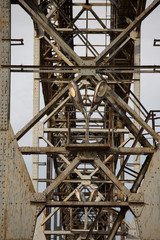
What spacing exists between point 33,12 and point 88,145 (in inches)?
156

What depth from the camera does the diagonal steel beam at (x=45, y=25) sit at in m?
20.7

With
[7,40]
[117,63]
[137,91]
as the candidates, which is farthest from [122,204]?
[117,63]

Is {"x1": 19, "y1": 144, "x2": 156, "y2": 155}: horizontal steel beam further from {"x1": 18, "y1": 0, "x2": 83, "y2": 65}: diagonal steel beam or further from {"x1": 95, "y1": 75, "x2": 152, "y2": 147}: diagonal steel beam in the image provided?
{"x1": 18, "y1": 0, "x2": 83, "y2": 65}: diagonal steel beam

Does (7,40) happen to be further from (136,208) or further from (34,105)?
(34,105)

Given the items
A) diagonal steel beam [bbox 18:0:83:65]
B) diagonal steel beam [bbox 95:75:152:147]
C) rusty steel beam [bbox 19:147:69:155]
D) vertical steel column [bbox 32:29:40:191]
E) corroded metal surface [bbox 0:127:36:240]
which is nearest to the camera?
corroded metal surface [bbox 0:127:36:240]

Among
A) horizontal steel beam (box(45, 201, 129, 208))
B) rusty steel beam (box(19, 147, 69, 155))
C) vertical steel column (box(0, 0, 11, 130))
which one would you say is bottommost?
horizontal steel beam (box(45, 201, 129, 208))

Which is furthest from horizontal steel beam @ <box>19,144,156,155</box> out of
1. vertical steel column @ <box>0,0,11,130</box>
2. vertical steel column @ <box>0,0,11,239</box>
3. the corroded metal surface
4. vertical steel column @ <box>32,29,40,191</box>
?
vertical steel column @ <box>32,29,40,191</box>

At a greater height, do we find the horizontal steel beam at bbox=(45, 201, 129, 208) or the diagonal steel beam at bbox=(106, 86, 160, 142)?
the diagonal steel beam at bbox=(106, 86, 160, 142)

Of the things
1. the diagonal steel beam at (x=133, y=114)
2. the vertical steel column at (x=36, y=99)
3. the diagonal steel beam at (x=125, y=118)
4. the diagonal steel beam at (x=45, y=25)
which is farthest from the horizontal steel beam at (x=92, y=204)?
the vertical steel column at (x=36, y=99)

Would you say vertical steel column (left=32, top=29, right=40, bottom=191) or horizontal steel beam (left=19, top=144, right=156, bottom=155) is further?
vertical steel column (left=32, top=29, right=40, bottom=191)

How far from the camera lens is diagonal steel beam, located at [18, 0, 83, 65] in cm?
2066

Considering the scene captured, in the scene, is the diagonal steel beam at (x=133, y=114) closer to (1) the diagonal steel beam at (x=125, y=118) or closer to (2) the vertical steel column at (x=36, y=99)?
(1) the diagonal steel beam at (x=125, y=118)

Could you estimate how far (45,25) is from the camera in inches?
822

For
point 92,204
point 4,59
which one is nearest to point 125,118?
point 92,204
